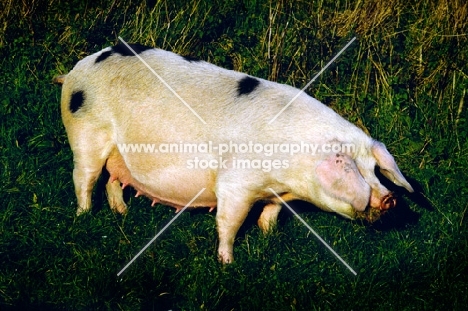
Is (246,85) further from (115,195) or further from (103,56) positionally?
(115,195)

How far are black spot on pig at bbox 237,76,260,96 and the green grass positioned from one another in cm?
106

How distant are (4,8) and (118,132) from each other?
106 inches

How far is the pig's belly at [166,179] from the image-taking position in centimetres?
559

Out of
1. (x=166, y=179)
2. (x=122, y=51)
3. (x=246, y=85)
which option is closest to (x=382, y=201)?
(x=246, y=85)

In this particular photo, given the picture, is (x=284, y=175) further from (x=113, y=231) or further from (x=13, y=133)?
(x=13, y=133)

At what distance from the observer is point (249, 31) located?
7.67 metres

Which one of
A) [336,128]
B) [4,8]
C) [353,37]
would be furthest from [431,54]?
[4,8]

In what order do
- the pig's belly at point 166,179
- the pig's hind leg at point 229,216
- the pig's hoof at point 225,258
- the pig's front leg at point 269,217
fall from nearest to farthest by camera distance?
1. the pig's hind leg at point 229,216
2. the pig's hoof at point 225,258
3. the pig's belly at point 166,179
4. the pig's front leg at point 269,217

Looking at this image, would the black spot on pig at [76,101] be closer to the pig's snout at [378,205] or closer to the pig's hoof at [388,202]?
the pig's snout at [378,205]

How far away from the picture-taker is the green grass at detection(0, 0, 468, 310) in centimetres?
500

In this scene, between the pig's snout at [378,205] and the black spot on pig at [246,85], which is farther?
the black spot on pig at [246,85]

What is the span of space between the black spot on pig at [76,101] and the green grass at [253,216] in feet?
2.17

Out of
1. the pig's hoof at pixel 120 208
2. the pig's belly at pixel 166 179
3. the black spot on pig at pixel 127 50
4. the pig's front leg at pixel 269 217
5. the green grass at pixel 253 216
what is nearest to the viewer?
the green grass at pixel 253 216

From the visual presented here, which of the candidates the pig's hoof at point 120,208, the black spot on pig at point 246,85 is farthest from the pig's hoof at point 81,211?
the black spot on pig at point 246,85
